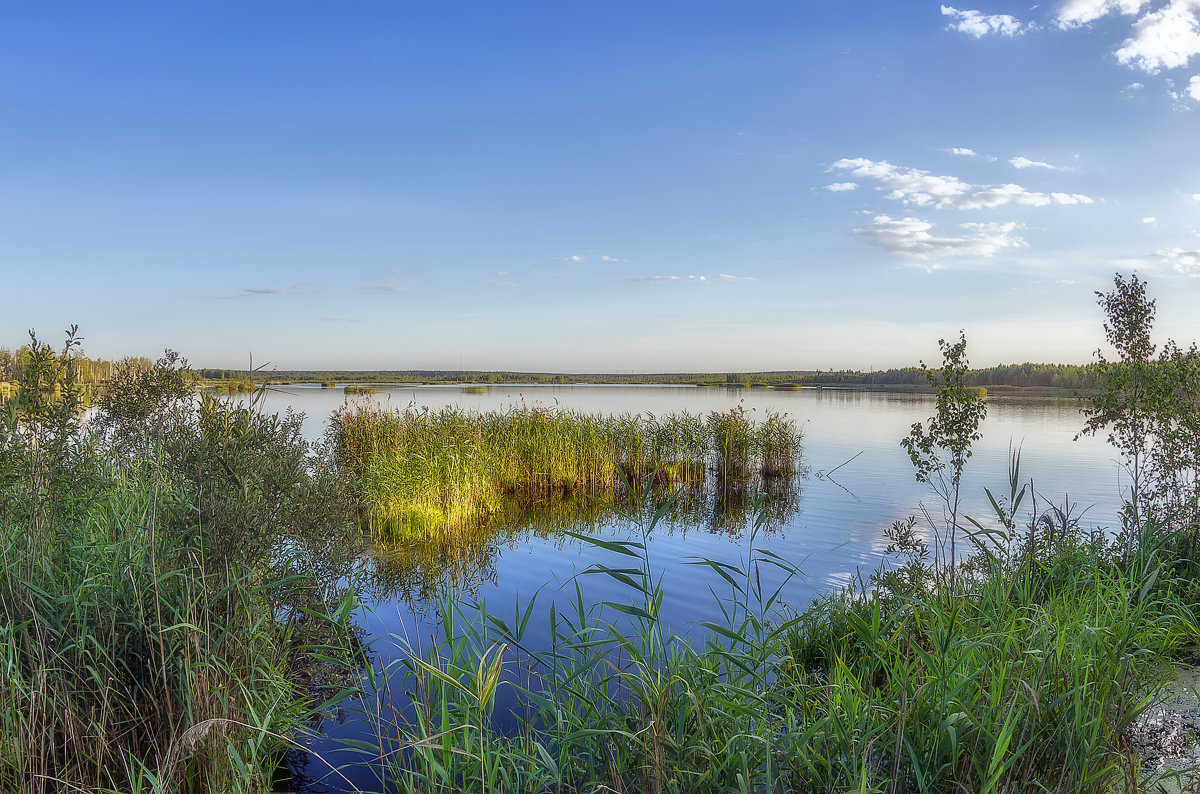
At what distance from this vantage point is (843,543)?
12.3 m

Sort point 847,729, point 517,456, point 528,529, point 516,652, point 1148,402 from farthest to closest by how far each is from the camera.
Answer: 1. point 517,456
2. point 528,529
3. point 1148,402
4. point 516,652
5. point 847,729

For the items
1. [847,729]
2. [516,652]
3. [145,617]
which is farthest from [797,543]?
[145,617]

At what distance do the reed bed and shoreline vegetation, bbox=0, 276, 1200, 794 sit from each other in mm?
5234

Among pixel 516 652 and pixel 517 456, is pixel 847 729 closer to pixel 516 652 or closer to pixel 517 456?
pixel 516 652

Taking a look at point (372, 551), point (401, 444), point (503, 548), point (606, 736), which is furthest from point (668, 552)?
point (606, 736)

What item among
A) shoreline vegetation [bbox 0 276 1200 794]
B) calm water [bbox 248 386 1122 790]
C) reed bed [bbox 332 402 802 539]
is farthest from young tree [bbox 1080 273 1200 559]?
reed bed [bbox 332 402 802 539]

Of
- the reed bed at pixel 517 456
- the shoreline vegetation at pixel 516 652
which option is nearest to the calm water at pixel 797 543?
the shoreline vegetation at pixel 516 652

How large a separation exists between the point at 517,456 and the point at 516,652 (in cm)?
1429

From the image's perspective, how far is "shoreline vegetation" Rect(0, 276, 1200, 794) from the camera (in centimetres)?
314

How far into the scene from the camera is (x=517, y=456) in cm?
1789

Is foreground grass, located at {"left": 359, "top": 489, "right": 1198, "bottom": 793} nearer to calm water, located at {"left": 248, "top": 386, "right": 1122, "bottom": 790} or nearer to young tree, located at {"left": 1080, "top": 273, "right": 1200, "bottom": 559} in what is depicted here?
calm water, located at {"left": 248, "top": 386, "right": 1122, "bottom": 790}

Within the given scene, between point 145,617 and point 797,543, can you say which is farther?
point 797,543

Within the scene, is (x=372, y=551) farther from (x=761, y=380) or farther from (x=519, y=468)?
(x=761, y=380)

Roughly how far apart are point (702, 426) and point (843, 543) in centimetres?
896
